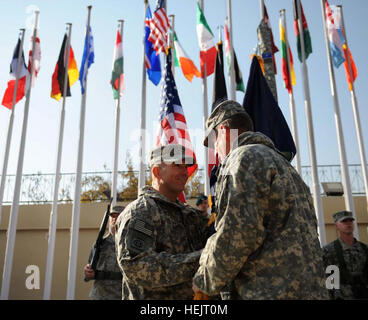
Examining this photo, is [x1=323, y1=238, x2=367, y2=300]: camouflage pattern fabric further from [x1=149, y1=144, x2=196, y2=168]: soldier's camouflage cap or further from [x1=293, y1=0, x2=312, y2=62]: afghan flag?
[x1=293, y1=0, x2=312, y2=62]: afghan flag

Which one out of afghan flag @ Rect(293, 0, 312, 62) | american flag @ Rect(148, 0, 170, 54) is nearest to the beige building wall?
afghan flag @ Rect(293, 0, 312, 62)

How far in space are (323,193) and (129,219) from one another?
1100cm

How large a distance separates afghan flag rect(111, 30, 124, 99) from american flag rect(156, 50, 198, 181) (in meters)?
2.85

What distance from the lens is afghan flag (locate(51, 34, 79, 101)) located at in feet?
34.6

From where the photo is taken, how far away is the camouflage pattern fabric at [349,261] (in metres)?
4.49

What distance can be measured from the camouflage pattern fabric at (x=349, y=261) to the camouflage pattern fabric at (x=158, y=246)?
2.81 m

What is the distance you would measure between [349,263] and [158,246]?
3295mm

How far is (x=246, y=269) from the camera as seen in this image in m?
1.76

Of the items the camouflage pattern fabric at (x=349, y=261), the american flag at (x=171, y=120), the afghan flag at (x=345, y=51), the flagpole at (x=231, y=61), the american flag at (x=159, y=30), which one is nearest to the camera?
the camouflage pattern fabric at (x=349, y=261)

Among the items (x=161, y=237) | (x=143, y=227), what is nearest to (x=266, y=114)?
(x=161, y=237)

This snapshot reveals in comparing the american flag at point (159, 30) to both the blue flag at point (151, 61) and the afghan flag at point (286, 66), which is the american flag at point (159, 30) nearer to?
the blue flag at point (151, 61)

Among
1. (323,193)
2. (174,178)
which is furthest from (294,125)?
(174,178)

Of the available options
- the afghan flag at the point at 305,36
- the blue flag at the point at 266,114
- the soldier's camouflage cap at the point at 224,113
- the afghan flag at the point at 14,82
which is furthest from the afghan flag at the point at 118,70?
the soldier's camouflage cap at the point at 224,113

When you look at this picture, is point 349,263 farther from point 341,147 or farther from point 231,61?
point 231,61
